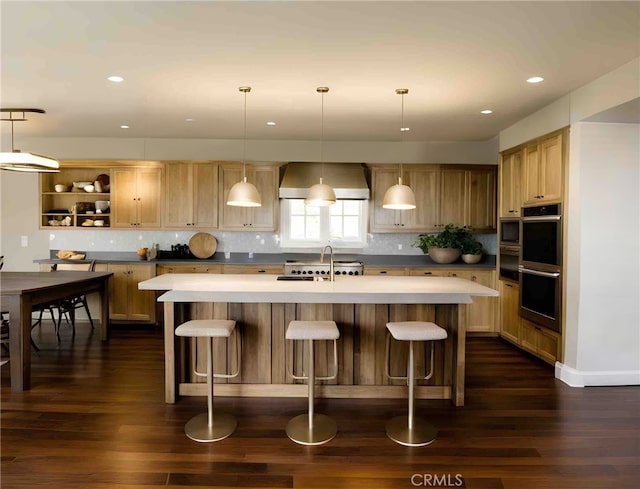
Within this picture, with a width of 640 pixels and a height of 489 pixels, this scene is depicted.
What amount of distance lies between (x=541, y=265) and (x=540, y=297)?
32 cm

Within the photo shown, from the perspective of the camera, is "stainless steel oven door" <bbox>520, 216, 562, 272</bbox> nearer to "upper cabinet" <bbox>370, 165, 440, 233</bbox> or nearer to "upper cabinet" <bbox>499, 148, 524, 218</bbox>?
"upper cabinet" <bbox>499, 148, 524, 218</bbox>

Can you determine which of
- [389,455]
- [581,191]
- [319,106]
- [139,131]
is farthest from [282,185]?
[389,455]

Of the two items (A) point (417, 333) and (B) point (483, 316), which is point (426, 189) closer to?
(B) point (483, 316)

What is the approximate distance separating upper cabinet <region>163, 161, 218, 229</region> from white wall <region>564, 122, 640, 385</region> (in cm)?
426

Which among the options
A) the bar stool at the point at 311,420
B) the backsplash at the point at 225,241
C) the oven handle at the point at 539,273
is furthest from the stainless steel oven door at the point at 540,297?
the bar stool at the point at 311,420

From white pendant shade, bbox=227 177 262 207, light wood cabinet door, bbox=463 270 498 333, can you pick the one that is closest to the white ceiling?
white pendant shade, bbox=227 177 262 207

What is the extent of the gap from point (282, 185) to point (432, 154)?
7.31 feet

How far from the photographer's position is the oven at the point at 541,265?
3.75 m

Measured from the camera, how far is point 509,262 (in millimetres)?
4805

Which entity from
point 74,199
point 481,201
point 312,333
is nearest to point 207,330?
point 312,333

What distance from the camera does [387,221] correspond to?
5.65 meters

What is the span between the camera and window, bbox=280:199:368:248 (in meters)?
5.88

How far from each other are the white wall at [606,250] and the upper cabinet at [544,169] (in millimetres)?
204

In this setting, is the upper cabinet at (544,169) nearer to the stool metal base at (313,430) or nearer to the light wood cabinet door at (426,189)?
the light wood cabinet door at (426,189)
